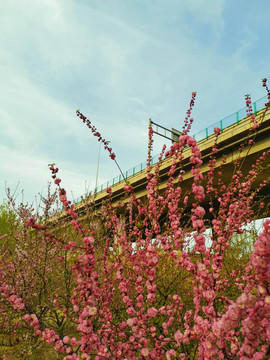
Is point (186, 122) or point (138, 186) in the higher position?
point (138, 186)

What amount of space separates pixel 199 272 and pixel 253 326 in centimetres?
62

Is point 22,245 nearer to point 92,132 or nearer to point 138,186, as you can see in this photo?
point 92,132

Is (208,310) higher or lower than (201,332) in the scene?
higher

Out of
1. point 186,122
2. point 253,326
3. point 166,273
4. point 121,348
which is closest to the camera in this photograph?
point 253,326

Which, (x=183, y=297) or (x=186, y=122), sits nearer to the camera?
(x=186, y=122)

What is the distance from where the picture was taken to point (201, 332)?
2.21 m

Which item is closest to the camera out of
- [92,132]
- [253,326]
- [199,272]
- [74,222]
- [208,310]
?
[253,326]

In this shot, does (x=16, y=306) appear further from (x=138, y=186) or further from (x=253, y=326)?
(x=138, y=186)

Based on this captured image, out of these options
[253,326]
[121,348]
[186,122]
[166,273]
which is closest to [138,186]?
[166,273]

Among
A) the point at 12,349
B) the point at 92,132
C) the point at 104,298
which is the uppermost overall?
the point at 92,132

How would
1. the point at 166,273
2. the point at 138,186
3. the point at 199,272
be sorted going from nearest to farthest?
the point at 199,272
the point at 166,273
the point at 138,186

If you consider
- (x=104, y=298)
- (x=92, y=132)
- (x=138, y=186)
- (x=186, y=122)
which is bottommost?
(x=104, y=298)

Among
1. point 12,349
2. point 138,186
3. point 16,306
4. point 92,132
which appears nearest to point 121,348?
point 16,306

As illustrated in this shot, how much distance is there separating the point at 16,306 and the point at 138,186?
19.7 metres
